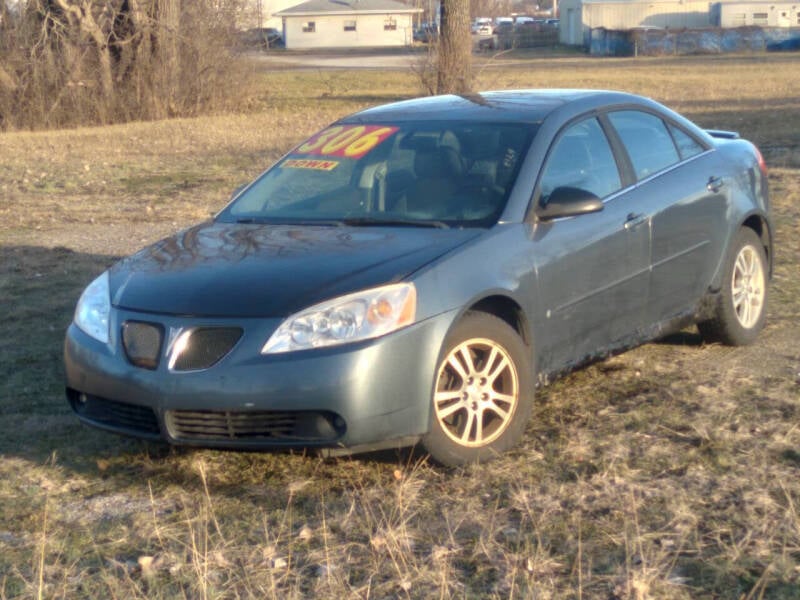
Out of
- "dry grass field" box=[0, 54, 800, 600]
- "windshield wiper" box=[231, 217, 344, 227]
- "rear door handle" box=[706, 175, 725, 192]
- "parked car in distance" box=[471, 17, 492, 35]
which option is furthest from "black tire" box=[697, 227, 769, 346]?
"parked car in distance" box=[471, 17, 492, 35]

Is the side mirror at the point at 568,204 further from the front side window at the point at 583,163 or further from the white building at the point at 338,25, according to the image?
the white building at the point at 338,25

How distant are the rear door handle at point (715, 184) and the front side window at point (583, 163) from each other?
75cm

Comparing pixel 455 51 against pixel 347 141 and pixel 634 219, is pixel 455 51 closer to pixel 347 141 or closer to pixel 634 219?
pixel 347 141

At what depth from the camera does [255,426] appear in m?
4.64

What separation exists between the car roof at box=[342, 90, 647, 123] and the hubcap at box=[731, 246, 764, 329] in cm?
110

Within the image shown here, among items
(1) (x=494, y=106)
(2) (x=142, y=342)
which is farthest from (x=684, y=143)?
(2) (x=142, y=342)

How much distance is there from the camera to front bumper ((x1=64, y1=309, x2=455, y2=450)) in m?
4.50

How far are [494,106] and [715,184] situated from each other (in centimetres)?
134

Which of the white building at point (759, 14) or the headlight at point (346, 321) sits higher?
the white building at point (759, 14)

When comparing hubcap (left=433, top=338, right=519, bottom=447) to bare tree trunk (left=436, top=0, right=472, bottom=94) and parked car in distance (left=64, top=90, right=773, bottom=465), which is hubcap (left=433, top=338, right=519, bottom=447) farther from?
bare tree trunk (left=436, top=0, right=472, bottom=94)

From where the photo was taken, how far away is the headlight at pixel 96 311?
501 cm

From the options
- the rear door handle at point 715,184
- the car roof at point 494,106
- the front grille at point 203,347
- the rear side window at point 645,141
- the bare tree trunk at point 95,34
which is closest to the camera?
the front grille at point 203,347

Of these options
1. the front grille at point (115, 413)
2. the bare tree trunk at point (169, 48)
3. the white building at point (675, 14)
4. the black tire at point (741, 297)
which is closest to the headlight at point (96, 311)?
the front grille at point (115, 413)

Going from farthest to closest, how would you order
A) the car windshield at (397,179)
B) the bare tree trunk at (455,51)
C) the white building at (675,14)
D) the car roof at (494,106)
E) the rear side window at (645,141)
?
1. the white building at (675,14)
2. the bare tree trunk at (455,51)
3. the rear side window at (645,141)
4. the car roof at (494,106)
5. the car windshield at (397,179)
